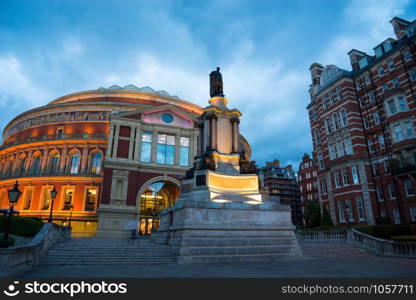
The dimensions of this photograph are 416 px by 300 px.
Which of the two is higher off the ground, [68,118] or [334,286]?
[68,118]

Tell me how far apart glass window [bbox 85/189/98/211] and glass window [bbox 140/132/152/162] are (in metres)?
9.11

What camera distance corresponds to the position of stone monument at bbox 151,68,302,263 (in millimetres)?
12281

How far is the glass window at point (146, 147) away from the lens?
35247mm

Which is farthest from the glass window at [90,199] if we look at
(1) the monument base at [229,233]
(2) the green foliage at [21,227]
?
(1) the monument base at [229,233]

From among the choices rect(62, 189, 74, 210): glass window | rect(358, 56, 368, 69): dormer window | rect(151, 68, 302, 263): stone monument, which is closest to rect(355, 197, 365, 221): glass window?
rect(358, 56, 368, 69): dormer window

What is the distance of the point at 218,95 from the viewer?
18.1 metres

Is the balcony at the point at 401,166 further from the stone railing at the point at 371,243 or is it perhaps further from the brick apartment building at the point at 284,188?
the brick apartment building at the point at 284,188

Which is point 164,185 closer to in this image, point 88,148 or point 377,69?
point 88,148

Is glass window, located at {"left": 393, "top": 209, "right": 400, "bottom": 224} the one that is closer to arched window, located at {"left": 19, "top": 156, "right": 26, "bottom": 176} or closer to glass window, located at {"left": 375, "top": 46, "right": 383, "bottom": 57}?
glass window, located at {"left": 375, "top": 46, "right": 383, "bottom": 57}

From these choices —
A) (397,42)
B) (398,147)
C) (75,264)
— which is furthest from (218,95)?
(397,42)

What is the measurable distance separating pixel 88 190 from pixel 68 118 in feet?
43.1

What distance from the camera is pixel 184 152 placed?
122ft

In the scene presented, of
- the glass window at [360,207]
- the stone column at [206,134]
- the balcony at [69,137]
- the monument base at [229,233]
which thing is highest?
the balcony at [69,137]

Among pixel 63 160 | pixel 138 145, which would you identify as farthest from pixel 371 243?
pixel 63 160
